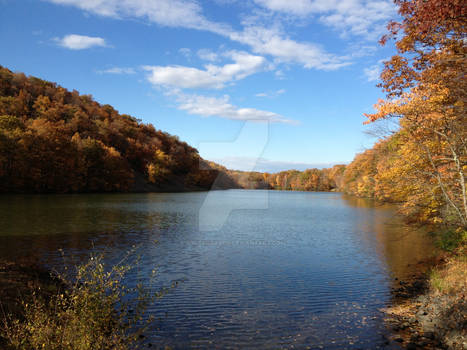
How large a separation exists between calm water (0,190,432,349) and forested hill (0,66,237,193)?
5495 mm

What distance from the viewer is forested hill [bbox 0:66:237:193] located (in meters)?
60.2

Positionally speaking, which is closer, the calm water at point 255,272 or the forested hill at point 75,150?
the calm water at point 255,272

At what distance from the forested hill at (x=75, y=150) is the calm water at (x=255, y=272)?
549cm

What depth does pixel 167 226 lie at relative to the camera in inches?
1077

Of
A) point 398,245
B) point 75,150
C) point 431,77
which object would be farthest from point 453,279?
point 75,150

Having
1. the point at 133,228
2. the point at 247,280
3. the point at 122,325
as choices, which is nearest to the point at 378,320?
the point at 247,280

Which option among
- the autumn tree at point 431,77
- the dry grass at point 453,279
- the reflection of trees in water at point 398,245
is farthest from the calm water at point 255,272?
the autumn tree at point 431,77

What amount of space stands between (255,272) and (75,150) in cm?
7330

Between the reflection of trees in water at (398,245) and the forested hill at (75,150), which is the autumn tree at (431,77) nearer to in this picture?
the reflection of trees in water at (398,245)

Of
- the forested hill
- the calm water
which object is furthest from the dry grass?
the forested hill

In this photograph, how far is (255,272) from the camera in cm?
1418

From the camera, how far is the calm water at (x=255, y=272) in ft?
27.5

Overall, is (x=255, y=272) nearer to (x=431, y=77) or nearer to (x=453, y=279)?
(x=453, y=279)

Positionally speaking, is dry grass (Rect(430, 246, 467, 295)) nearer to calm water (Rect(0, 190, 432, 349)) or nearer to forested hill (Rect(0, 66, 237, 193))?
calm water (Rect(0, 190, 432, 349))
